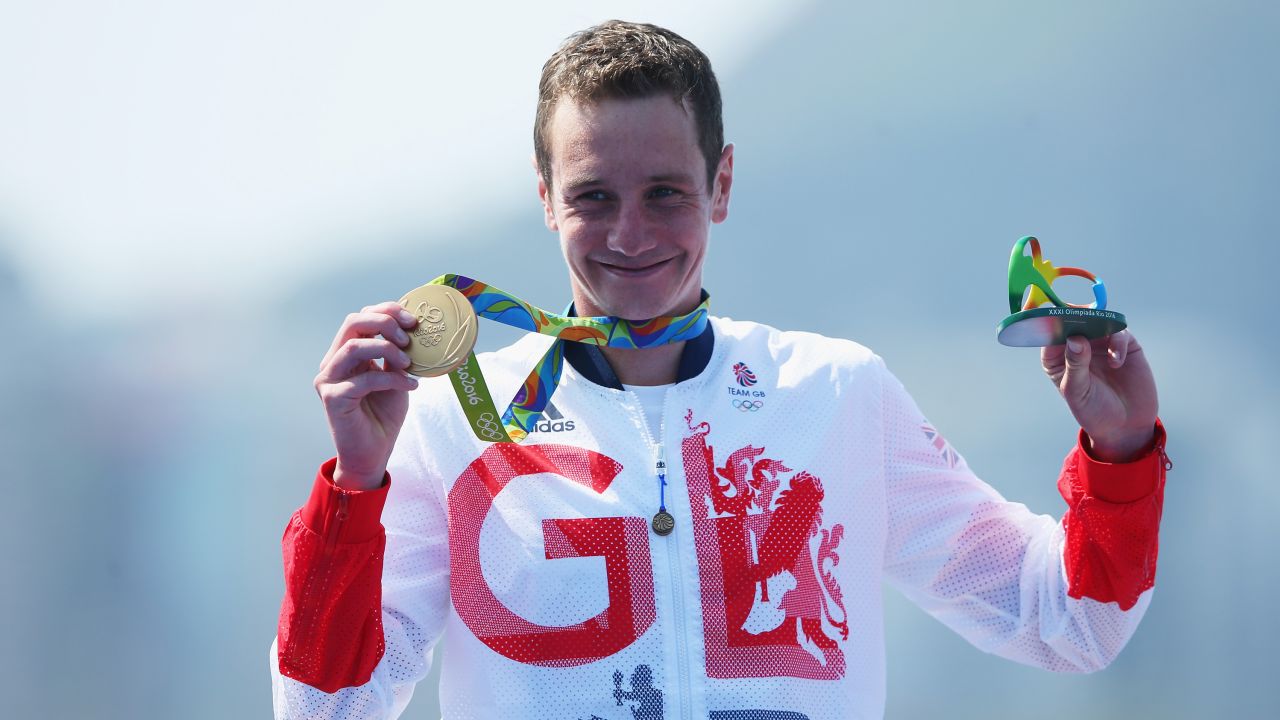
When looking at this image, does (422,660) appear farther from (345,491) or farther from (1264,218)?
(1264,218)

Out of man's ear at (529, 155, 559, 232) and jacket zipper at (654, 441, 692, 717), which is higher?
man's ear at (529, 155, 559, 232)

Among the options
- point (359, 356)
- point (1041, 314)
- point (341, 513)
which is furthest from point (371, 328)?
point (1041, 314)

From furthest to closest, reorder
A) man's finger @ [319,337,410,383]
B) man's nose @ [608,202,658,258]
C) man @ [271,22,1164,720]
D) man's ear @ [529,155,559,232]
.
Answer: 1. man's ear @ [529,155,559,232]
2. man's nose @ [608,202,658,258]
3. man @ [271,22,1164,720]
4. man's finger @ [319,337,410,383]

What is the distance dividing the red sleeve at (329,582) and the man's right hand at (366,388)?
0.13ft

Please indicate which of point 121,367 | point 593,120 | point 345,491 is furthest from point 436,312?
point 121,367

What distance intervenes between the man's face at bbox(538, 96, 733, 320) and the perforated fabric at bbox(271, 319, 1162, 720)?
0.61ft

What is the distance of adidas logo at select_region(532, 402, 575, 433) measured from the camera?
1884 mm

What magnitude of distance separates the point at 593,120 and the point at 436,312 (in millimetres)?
413

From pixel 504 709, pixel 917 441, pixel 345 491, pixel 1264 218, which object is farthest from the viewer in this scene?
pixel 1264 218

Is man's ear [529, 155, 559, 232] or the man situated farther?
man's ear [529, 155, 559, 232]

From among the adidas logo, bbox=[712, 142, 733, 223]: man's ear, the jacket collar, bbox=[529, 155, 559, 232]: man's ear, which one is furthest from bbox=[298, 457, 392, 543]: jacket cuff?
bbox=[712, 142, 733, 223]: man's ear

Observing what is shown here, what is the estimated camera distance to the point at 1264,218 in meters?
3.10

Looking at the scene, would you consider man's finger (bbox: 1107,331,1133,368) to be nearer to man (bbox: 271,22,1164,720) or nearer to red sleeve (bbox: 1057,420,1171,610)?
man (bbox: 271,22,1164,720)

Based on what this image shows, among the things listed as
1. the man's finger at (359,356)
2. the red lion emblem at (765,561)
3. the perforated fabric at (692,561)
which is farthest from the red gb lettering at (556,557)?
the man's finger at (359,356)
